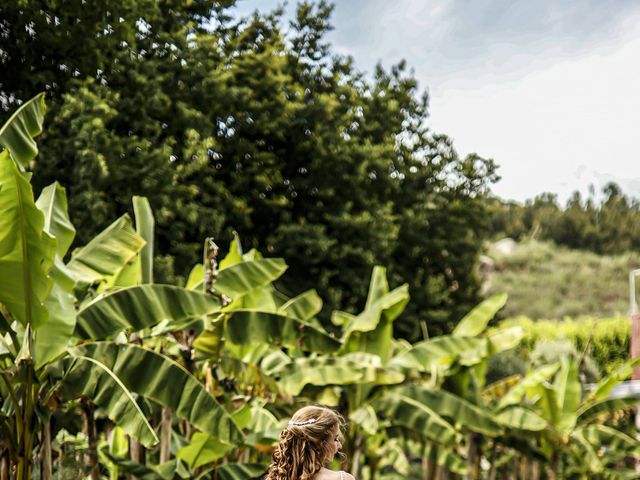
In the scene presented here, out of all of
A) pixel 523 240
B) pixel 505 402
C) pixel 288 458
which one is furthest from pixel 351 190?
pixel 523 240

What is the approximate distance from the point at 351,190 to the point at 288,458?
1752 centimetres

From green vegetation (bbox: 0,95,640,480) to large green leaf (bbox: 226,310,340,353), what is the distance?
13 mm

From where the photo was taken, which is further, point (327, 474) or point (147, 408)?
point (147, 408)

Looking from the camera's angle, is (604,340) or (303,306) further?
(604,340)

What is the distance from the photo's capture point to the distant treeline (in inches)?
2462

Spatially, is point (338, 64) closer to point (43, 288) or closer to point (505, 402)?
point (505, 402)

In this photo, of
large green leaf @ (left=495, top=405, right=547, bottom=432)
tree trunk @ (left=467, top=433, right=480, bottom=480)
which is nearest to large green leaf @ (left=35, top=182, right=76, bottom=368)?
large green leaf @ (left=495, top=405, right=547, bottom=432)

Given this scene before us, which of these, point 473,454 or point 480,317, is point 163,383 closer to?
point 480,317

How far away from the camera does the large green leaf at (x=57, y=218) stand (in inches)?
307

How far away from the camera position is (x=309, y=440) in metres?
4.03

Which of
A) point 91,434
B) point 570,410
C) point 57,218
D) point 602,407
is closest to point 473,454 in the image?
point 570,410

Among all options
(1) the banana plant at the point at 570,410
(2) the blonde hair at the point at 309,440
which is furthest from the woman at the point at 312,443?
(1) the banana plant at the point at 570,410

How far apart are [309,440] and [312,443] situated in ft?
0.06

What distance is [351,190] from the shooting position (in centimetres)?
2145
